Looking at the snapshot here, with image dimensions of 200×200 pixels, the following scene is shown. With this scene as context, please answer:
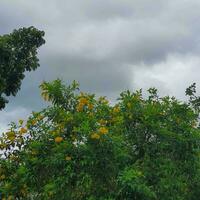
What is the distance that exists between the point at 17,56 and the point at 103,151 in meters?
19.8

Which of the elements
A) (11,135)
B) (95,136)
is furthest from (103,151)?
(11,135)

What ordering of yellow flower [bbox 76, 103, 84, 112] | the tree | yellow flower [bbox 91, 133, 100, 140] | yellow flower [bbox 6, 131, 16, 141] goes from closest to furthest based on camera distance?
yellow flower [bbox 91, 133, 100, 140] → yellow flower [bbox 76, 103, 84, 112] → yellow flower [bbox 6, 131, 16, 141] → the tree

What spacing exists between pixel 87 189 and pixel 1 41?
18954mm

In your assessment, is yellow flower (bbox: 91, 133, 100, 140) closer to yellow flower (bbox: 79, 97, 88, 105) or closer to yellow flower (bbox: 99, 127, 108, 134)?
yellow flower (bbox: 99, 127, 108, 134)

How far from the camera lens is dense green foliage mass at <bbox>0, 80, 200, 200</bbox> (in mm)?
12617

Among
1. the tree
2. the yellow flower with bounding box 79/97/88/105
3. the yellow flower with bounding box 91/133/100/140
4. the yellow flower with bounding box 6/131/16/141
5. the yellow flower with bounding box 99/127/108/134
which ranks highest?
the tree

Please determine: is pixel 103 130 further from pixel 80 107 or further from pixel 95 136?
pixel 80 107

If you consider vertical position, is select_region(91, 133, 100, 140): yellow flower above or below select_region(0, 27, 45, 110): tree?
below

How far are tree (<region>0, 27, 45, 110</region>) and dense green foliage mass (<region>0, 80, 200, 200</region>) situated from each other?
15606mm

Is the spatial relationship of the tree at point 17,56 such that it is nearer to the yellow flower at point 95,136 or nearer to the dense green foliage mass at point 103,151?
the dense green foliage mass at point 103,151

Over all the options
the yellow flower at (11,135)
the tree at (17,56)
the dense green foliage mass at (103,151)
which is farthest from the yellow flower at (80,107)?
the tree at (17,56)

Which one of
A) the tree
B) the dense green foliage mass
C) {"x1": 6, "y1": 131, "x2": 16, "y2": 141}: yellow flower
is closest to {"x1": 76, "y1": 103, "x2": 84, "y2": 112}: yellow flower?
the dense green foliage mass

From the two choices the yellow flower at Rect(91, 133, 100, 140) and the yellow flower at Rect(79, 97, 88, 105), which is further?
the yellow flower at Rect(79, 97, 88, 105)

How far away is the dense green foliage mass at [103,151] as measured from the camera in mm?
12617
